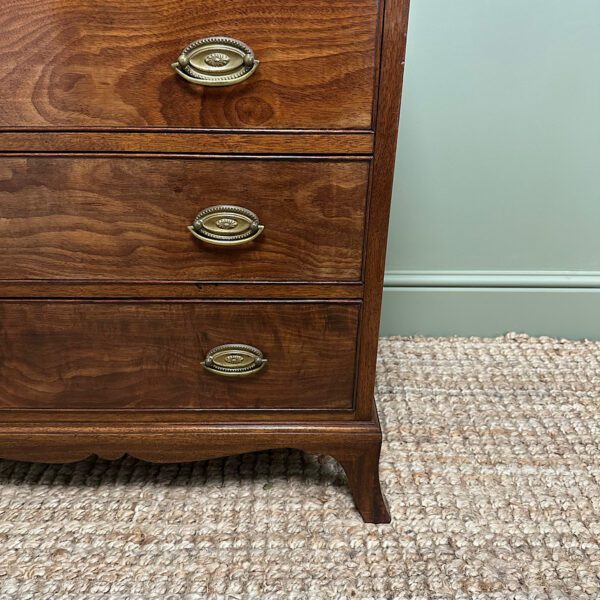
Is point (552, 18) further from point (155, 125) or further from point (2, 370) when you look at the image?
point (2, 370)

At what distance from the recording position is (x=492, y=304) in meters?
1.43

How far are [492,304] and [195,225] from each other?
0.84 metres

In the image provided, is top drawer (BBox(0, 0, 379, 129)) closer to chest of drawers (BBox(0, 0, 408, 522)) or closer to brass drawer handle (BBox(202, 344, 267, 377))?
chest of drawers (BBox(0, 0, 408, 522))

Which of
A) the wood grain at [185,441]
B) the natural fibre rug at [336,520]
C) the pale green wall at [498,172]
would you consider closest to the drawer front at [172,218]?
the wood grain at [185,441]

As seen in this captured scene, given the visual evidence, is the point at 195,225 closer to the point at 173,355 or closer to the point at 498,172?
the point at 173,355

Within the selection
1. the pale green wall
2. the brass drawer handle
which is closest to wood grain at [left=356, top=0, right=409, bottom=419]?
the brass drawer handle

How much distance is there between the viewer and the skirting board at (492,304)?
1.40m

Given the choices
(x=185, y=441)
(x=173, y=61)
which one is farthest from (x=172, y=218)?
(x=185, y=441)

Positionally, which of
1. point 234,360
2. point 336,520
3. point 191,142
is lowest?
point 336,520

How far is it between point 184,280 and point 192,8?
319 millimetres

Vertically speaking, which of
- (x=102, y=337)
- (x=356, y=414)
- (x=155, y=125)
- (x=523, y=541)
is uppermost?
(x=155, y=125)

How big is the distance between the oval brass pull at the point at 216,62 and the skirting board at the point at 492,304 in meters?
0.75

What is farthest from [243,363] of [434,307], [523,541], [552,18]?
[552,18]

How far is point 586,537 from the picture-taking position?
94 centimetres
